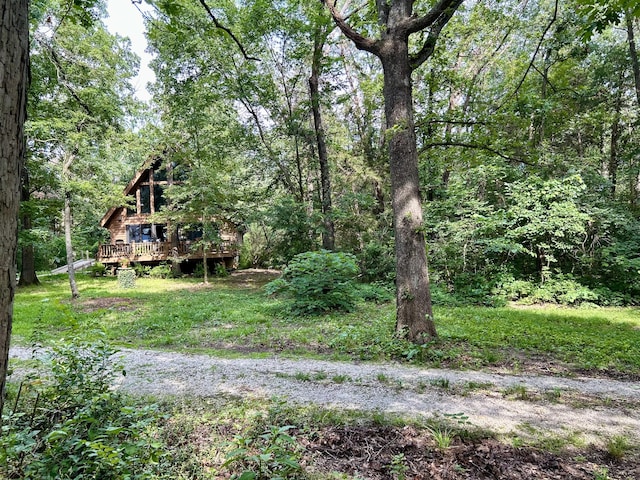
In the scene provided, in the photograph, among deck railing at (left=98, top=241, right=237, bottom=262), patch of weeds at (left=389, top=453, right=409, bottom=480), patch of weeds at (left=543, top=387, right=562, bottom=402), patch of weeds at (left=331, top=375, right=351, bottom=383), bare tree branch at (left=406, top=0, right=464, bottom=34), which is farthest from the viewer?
deck railing at (left=98, top=241, right=237, bottom=262)

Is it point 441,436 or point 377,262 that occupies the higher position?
point 377,262

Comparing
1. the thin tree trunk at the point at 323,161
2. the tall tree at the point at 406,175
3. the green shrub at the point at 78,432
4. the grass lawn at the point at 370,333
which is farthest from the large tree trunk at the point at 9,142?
the thin tree trunk at the point at 323,161

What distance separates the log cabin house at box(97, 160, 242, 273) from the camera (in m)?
22.7

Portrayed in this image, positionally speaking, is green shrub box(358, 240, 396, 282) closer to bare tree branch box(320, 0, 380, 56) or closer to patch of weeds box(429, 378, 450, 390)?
bare tree branch box(320, 0, 380, 56)

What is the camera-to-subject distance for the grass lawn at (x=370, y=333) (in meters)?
5.21

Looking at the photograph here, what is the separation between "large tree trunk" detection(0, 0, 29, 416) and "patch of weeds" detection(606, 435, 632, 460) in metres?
3.57

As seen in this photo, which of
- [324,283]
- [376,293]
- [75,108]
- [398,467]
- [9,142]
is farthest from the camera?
[75,108]

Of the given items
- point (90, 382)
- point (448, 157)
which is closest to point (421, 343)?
point (448, 157)

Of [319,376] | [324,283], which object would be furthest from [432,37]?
[324,283]

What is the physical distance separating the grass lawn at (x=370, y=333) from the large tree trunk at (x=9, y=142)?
1863mm

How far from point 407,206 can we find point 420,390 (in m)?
A: 2.80

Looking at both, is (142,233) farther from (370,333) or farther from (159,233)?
(370,333)

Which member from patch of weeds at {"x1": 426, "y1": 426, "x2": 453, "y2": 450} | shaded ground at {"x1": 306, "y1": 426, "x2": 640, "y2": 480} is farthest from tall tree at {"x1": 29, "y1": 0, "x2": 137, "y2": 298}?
patch of weeds at {"x1": 426, "y1": 426, "x2": 453, "y2": 450}

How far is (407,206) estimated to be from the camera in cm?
560
